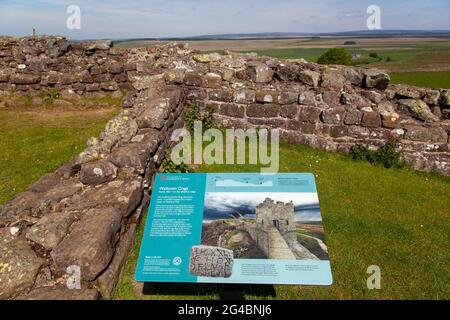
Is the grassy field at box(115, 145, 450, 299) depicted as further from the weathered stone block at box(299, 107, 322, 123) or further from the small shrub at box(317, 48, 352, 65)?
the small shrub at box(317, 48, 352, 65)

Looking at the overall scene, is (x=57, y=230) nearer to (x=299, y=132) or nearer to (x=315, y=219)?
(x=315, y=219)

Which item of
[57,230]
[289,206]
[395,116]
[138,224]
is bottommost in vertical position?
[138,224]

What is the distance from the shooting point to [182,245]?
3.78 m

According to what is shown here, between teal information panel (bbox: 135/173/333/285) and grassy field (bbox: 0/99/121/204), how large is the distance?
174 inches

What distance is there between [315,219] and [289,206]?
12.2 inches

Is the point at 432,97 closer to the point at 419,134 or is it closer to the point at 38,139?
the point at 419,134

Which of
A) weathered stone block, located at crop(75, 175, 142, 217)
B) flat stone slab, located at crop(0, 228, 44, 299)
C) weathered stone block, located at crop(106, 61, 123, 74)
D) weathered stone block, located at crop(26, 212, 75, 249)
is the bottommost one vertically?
flat stone slab, located at crop(0, 228, 44, 299)

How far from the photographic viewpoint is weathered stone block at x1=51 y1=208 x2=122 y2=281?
3.69m

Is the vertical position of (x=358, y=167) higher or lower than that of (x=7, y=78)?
lower

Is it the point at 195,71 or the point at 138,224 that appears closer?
the point at 138,224

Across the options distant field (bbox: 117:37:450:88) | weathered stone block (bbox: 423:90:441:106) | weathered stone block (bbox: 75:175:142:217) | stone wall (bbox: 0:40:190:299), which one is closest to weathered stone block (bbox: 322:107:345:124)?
weathered stone block (bbox: 423:90:441:106)

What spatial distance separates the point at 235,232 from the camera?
3.88m

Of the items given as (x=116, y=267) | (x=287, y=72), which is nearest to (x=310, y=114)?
(x=287, y=72)
